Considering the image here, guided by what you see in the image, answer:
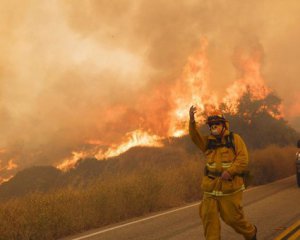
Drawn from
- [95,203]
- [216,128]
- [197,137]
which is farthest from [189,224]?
[216,128]

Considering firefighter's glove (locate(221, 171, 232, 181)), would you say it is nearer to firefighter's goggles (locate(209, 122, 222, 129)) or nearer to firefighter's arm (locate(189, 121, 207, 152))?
firefighter's arm (locate(189, 121, 207, 152))

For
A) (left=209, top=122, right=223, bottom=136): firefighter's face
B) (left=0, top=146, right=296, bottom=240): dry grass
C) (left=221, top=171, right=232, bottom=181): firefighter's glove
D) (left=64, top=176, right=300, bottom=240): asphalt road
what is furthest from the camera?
(left=0, top=146, right=296, bottom=240): dry grass

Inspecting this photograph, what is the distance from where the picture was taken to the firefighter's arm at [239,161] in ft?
19.0

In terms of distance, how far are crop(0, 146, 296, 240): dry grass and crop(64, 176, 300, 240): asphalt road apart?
0.70 m

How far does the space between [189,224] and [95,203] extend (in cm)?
292

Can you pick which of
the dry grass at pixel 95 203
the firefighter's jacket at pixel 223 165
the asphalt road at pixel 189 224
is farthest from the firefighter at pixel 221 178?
the dry grass at pixel 95 203

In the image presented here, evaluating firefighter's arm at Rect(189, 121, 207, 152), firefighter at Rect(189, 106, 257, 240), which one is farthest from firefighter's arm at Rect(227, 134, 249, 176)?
firefighter's arm at Rect(189, 121, 207, 152)

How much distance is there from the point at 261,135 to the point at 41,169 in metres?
127

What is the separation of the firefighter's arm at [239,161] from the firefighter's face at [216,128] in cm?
26

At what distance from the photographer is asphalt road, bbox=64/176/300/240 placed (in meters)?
8.12

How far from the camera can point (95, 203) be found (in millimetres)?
11188

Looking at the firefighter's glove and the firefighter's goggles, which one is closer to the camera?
the firefighter's glove

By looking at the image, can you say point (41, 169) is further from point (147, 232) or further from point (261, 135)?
point (147, 232)

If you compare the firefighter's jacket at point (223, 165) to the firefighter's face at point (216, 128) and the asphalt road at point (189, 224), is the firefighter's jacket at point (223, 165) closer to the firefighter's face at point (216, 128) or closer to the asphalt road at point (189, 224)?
the firefighter's face at point (216, 128)
